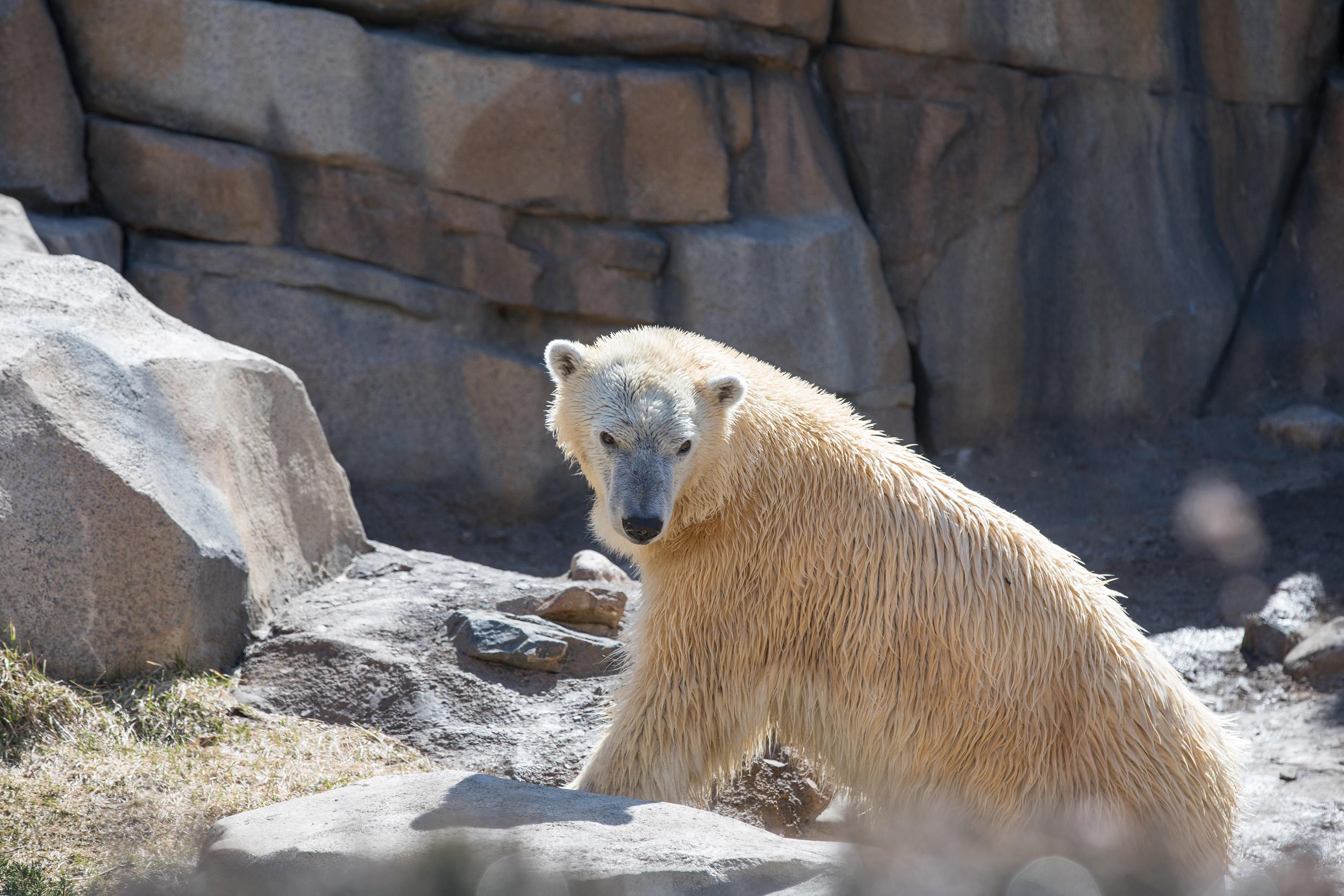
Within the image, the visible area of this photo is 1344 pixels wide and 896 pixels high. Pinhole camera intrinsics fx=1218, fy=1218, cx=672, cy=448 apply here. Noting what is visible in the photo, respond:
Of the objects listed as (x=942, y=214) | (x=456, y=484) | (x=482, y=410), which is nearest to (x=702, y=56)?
(x=942, y=214)

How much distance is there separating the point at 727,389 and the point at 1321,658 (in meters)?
4.73

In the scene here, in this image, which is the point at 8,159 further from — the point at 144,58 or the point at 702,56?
the point at 702,56

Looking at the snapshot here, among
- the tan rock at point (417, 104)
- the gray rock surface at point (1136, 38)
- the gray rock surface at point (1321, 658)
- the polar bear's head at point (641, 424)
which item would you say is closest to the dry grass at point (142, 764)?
the polar bear's head at point (641, 424)

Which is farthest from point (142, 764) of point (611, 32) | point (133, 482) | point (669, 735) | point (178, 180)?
point (611, 32)

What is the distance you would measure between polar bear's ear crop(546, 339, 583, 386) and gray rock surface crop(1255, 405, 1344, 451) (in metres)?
8.21

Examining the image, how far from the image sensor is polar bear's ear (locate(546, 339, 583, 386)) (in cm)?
453

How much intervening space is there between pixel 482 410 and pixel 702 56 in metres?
3.34

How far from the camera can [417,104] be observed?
29.3 ft

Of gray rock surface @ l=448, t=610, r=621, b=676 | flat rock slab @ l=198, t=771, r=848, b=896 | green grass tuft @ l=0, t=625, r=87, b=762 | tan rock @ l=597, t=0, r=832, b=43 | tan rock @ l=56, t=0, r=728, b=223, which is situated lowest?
green grass tuft @ l=0, t=625, r=87, b=762

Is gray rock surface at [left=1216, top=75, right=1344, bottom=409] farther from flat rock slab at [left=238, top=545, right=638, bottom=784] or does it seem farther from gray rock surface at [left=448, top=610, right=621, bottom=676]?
flat rock slab at [left=238, top=545, right=638, bottom=784]

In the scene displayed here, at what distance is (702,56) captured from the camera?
32.0ft

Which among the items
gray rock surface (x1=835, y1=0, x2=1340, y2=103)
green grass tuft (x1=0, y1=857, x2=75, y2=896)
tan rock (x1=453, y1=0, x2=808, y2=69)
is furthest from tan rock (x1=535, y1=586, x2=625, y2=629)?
gray rock surface (x1=835, y1=0, x2=1340, y2=103)

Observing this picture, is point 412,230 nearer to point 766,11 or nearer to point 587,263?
point 587,263

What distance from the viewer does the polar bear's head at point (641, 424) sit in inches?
163
